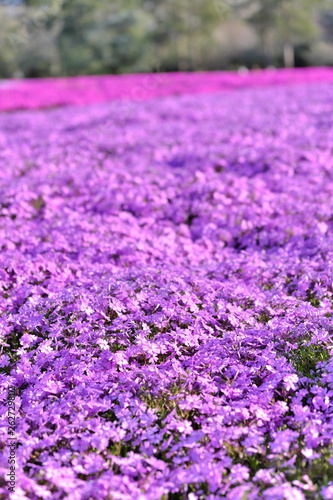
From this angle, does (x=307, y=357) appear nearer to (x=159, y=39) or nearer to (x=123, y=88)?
(x=123, y=88)

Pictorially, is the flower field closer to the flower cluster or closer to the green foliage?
the green foliage

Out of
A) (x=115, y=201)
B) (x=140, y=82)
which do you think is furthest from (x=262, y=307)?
(x=140, y=82)

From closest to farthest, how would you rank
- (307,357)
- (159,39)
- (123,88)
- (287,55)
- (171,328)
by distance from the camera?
(307,357) < (171,328) < (123,88) < (287,55) < (159,39)

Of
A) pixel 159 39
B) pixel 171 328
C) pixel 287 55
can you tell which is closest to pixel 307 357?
pixel 171 328

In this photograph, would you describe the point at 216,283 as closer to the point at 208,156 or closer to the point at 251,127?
the point at 208,156

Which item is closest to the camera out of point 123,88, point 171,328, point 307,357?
point 307,357

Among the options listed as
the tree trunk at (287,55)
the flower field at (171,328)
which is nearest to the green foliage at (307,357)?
the flower field at (171,328)
